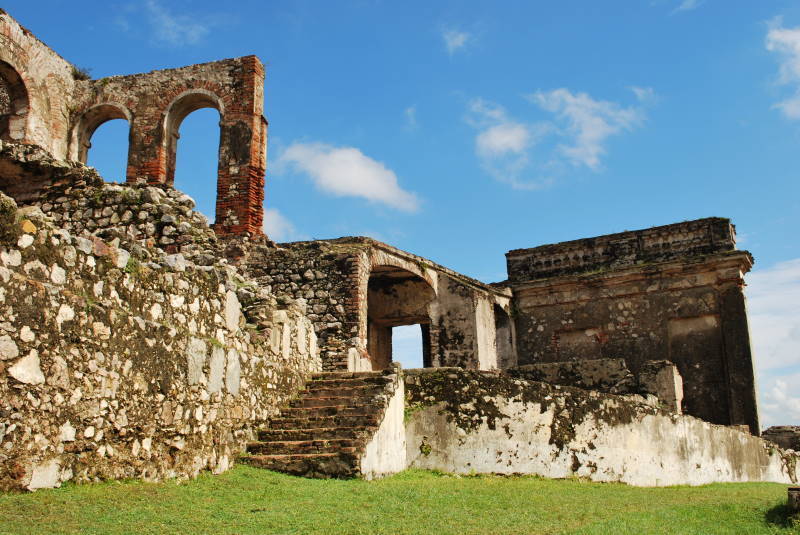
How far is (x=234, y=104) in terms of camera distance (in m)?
15.3

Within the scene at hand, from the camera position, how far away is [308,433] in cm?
852

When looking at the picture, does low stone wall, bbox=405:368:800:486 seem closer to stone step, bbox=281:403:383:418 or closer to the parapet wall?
stone step, bbox=281:403:383:418

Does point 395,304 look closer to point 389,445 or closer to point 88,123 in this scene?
point 88,123

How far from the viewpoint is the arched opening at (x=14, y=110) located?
13.7 meters

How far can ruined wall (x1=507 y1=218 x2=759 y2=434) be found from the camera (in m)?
16.4

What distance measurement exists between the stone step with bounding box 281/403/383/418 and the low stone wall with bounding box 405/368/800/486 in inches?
41.0

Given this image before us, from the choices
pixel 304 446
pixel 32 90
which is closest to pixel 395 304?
pixel 32 90

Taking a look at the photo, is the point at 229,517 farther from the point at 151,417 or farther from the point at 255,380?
the point at 255,380

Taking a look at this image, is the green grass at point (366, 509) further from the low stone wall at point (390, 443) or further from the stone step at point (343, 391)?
the stone step at point (343, 391)

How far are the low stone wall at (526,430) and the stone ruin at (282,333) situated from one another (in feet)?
0.10

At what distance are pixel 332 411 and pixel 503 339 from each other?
10.1m

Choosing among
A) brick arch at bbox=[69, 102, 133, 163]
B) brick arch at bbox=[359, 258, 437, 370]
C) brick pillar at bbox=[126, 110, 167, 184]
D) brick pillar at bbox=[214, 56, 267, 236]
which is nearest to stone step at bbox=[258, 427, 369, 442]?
brick pillar at bbox=[214, 56, 267, 236]

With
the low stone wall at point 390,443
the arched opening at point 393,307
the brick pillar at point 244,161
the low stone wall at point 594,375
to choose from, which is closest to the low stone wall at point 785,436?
the low stone wall at point 594,375

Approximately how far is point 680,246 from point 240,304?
12.5m
